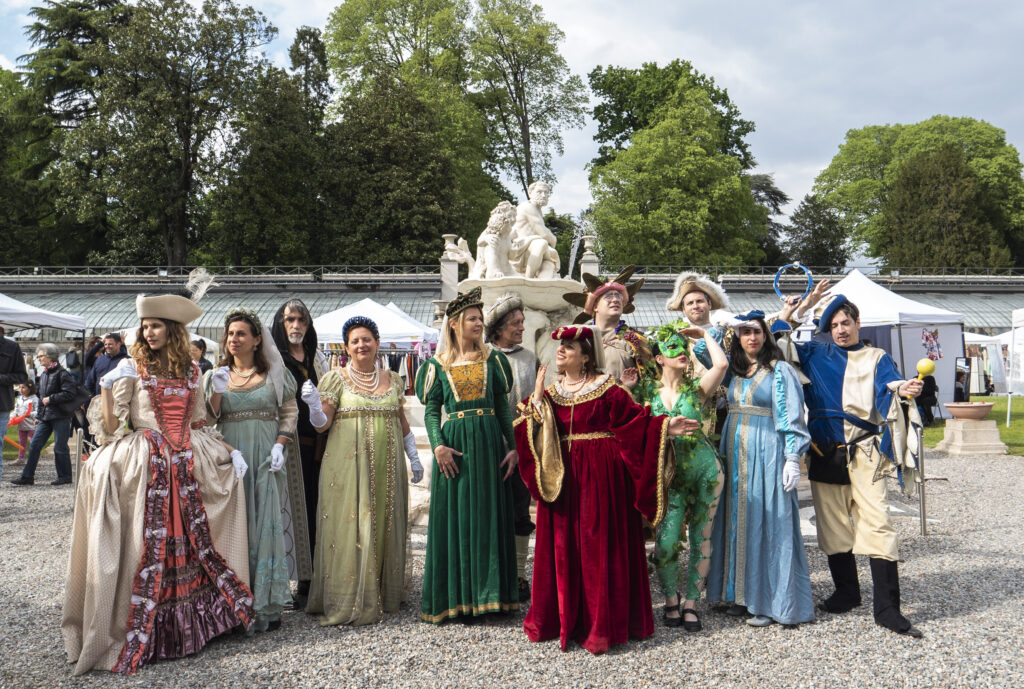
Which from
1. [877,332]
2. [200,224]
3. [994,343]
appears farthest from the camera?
[200,224]

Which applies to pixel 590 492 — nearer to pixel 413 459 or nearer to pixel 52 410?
pixel 413 459

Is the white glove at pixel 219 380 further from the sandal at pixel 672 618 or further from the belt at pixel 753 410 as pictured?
the belt at pixel 753 410

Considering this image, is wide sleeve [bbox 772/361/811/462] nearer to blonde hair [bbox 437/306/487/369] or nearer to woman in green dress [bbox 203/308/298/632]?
blonde hair [bbox 437/306/487/369]

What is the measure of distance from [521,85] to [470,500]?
1239 inches

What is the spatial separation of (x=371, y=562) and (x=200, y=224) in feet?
95.5

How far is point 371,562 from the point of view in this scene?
4.10 m

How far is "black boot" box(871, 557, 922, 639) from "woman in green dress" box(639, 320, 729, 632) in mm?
833

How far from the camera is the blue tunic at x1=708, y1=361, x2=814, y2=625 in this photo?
3971 mm

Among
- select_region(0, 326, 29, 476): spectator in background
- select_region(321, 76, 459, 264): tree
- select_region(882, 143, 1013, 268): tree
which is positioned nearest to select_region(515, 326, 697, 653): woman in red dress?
select_region(0, 326, 29, 476): spectator in background

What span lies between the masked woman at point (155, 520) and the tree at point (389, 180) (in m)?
24.4

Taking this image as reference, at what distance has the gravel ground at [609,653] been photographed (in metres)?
3.37

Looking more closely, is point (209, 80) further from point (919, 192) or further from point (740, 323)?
point (919, 192)

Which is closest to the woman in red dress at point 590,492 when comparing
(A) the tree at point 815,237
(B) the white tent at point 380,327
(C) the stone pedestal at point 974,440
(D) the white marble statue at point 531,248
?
(D) the white marble statue at point 531,248

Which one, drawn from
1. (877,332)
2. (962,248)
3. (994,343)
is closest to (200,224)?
(877,332)
